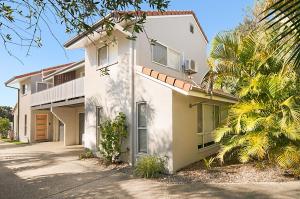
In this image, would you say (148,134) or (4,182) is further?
(148,134)

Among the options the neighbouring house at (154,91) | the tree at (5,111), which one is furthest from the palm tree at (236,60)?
the tree at (5,111)

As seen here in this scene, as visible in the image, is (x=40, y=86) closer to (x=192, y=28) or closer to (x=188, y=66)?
(x=192, y=28)

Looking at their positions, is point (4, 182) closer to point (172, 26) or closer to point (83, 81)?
point (83, 81)

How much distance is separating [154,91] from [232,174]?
13.3 ft

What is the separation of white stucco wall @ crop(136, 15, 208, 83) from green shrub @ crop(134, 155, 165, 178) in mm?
4248

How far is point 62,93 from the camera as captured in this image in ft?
63.1

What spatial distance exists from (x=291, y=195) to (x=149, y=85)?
6166mm

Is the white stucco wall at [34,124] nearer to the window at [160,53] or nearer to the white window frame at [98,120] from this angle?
the white window frame at [98,120]

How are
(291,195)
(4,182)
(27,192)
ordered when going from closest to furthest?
(291,195)
(27,192)
(4,182)

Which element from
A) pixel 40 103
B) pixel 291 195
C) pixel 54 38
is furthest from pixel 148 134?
pixel 40 103

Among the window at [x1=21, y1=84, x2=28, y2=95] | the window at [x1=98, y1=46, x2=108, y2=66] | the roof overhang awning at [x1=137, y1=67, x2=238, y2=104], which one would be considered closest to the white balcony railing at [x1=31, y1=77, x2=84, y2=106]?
the window at [x1=98, y1=46, x2=108, y2=66]

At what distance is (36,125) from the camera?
2692 cm

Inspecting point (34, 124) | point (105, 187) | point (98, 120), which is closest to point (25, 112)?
point (34, 124)

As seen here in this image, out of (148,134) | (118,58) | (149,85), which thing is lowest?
(148,134)
